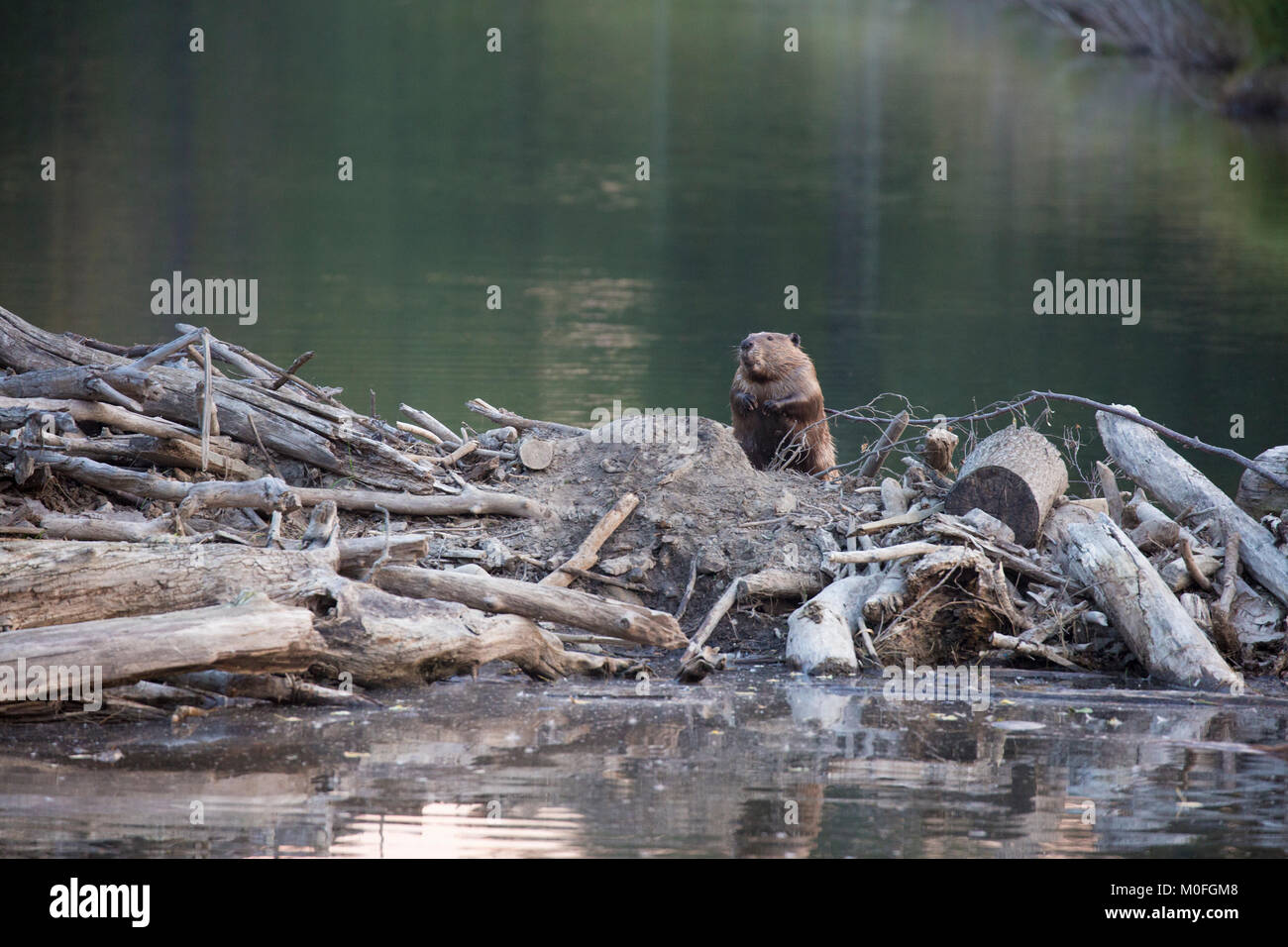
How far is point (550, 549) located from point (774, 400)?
3.44 meters

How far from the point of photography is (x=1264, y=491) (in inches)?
428

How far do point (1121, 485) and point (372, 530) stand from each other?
9264 millimetres

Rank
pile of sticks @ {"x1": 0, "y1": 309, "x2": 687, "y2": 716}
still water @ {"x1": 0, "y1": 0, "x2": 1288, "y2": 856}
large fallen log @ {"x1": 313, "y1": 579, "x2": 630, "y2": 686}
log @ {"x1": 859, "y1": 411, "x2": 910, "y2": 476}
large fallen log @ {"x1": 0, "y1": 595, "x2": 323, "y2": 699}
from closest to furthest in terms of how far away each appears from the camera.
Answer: still water @ {"x1": 0, "y1": 0, "x2": 1288, "y2": 856} → large fallen log @ {"x1": 0, "y1": 595, "x2": 323, "y2": 699} → pile of sticks @ {"x1": 0, "y1": 309, "x2": 687, "y2": 716} → large fallen log @ {"x1": 313, "y1": 579, "x2": 630, "y2": 686} → log @ {"x1": 859, "y1": 411, "x2": 910, "y2": 476}

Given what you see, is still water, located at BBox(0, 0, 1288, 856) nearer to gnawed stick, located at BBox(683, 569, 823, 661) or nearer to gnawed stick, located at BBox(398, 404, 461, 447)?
gnawed stick, located at BBox(683, 569, 823, 661)

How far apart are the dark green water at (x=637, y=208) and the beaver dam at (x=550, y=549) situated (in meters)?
10.8

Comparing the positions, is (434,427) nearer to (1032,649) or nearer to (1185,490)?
(1032,649)

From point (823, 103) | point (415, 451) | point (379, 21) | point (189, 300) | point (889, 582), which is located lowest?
point (889, 582)

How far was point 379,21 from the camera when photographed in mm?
79312

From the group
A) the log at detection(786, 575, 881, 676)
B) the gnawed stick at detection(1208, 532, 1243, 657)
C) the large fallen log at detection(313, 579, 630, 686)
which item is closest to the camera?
the large fallen log at detection(313, 579, 630, 686)

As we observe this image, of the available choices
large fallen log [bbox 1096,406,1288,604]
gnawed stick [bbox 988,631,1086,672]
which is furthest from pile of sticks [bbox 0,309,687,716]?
large fallen log [bbox 1096,406,1288,604]

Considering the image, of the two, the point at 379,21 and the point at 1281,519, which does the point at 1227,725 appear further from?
the point at 379,21

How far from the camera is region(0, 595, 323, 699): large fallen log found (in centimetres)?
698

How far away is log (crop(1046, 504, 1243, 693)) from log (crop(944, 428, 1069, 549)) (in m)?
0.45
